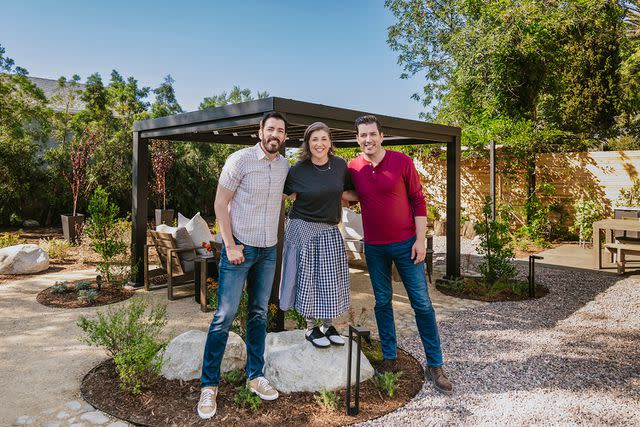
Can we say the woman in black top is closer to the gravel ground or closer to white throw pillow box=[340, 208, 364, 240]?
the gravel ground

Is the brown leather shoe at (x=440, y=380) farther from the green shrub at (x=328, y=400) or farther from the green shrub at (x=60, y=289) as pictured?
the green shrub at (x=60, y=289)

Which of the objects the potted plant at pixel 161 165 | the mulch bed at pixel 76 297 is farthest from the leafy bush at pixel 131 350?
the potted plant at pixel 161 165

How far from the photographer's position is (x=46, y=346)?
11.4 feet

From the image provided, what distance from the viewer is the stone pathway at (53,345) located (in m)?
2.44

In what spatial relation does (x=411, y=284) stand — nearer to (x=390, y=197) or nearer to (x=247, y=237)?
(x=390, y=197)

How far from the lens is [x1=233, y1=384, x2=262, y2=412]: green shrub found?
7.99 feet

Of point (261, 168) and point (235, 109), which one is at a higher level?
point (235, 109)

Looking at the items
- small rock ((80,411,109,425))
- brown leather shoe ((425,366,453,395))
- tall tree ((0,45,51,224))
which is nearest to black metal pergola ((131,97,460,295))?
brown leather shoe ((425,366,453,395))

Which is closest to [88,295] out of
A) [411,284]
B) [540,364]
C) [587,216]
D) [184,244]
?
[184,244]

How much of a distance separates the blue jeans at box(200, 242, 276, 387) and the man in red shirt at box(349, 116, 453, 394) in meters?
0.76

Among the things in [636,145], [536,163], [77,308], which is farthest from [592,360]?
[636,145]

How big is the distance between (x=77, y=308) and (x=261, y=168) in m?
3.35

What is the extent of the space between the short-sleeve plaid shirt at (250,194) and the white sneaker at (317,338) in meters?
0.79

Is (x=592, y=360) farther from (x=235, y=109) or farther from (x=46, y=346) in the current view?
(x=46, y=346)
